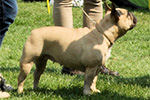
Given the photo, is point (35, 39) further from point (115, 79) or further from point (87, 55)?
point (115, 79)

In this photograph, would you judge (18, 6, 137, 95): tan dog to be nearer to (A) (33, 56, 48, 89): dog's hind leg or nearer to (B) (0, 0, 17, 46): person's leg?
(A) (33, 56, 48, 89): dog's hind leg

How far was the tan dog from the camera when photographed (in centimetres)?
358

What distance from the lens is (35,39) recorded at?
11.9 ft

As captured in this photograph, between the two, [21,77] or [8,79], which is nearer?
[21,77]

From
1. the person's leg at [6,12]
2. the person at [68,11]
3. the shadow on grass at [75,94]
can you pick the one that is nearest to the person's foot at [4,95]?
the shadow on grass at [75,94]

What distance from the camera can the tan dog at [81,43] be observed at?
11.7 feet

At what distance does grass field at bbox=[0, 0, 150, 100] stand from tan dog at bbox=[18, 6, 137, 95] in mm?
393

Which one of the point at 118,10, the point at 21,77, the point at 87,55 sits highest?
the point at 118,10

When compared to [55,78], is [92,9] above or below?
above

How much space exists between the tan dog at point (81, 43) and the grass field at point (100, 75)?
39 centimetres

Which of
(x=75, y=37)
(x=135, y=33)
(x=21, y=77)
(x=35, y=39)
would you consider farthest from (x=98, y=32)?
(x=135, y=33)

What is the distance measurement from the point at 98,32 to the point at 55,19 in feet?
4.19

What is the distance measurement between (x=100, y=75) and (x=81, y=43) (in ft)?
4.84

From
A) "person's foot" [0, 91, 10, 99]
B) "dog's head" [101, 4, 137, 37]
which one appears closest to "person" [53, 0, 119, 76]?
"dog's head" [101, 4, 137, 37]
